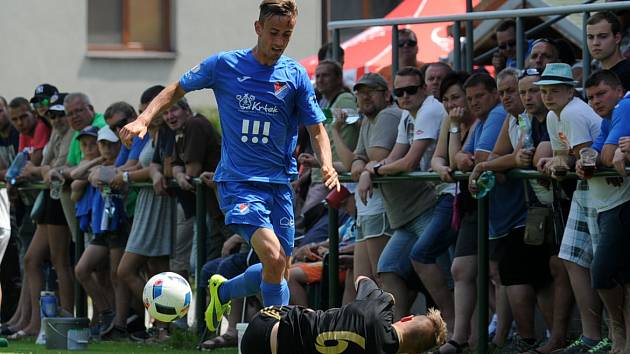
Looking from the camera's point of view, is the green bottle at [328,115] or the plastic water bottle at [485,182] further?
the green bottle at [328,115]

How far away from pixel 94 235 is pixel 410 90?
408cm

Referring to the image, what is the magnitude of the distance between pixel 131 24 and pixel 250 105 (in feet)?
64.2

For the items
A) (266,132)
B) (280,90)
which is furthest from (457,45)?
(266,132)

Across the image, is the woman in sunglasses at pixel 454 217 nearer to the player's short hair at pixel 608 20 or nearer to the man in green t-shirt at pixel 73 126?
the player's short hair at pixel 608 20

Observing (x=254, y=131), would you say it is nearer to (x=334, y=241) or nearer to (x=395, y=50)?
(x=334, y=241)

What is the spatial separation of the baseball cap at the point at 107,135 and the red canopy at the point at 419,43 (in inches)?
163

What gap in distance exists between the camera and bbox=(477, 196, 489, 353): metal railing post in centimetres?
1123

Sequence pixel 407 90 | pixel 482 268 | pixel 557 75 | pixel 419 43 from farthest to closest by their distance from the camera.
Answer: pixel 419 43 < pixel 407 90 < pixel 482 268 < pixel 557 75

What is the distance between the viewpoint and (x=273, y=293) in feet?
33.4

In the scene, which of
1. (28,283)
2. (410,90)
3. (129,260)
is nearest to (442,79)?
(410,90)

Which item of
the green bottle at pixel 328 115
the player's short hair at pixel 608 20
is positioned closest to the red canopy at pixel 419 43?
the green bottle at pixel 328 115

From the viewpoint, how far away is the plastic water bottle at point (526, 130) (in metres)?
11.0

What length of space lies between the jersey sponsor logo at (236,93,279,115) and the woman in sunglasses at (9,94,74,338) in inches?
208

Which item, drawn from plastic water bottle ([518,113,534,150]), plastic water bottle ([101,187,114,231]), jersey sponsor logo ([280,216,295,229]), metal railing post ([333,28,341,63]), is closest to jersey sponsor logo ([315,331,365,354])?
jersey sponsor logo ([280,216,295,229])
